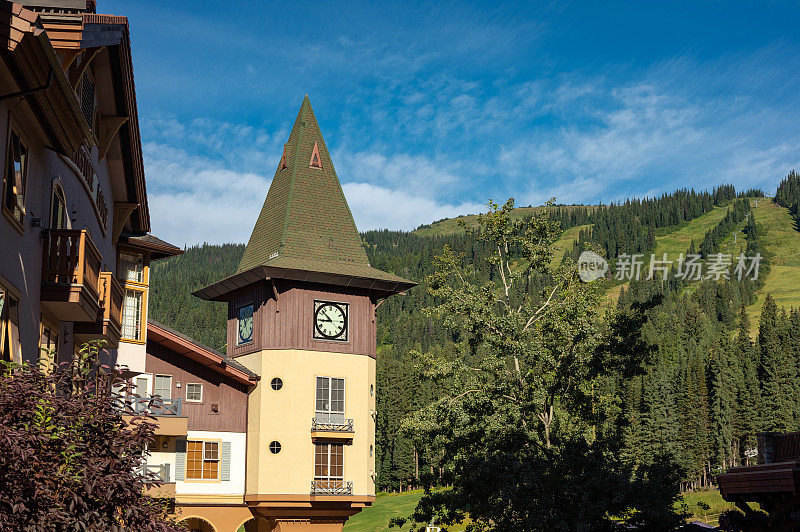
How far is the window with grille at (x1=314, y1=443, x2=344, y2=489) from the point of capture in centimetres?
4153

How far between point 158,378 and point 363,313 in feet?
34.9

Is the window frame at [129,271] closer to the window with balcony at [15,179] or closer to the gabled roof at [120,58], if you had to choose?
the gabled roof at [120,58]

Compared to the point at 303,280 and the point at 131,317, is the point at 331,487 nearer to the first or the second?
the point at 303,280

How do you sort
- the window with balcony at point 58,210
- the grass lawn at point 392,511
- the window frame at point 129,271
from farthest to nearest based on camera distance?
1. the grass lawn at point 392,511
2. the window frame at point 129,271
3. the window with balcony at point 58,210

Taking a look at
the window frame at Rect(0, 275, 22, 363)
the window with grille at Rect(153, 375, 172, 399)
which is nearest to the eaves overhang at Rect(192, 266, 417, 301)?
the window with grille at Rect(153, 375, 172, 399)

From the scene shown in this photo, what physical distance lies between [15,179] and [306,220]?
3000cm

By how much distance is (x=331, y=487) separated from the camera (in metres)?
41.5

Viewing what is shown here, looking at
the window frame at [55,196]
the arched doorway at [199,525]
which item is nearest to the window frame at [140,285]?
the window frame at [55,196]

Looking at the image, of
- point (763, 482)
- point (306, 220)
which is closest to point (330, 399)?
point (306, 220)

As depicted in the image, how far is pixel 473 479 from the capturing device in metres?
33.4

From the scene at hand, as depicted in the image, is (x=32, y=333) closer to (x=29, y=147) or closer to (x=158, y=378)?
(x=29, y=147)

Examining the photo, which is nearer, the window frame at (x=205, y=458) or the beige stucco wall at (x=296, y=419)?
the beige stucco wall at (x=296, y=419)

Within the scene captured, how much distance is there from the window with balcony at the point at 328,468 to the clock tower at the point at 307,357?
49 millimetres

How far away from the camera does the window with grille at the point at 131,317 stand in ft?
100
